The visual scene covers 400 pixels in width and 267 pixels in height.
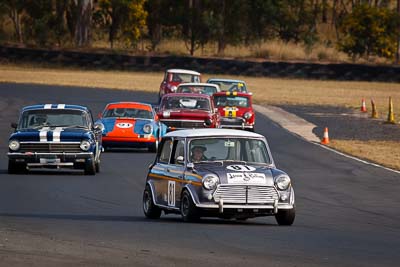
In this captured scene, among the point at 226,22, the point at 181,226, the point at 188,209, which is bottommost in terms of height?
the point at 226,22

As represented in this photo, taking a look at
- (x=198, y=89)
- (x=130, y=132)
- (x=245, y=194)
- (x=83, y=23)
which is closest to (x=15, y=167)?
(x=130, y=132)

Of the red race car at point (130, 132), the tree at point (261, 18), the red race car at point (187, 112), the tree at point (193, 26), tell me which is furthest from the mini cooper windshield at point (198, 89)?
the tree at point (261, 18)

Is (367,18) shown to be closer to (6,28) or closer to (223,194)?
(6,28)

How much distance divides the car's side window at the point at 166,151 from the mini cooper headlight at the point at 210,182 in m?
1.48

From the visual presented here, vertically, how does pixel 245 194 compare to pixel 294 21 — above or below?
above

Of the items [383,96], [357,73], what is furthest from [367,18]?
[383,96]

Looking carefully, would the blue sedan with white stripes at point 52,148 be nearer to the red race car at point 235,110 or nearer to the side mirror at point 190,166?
the side mirror at point 190,166

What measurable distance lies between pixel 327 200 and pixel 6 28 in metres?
79.6

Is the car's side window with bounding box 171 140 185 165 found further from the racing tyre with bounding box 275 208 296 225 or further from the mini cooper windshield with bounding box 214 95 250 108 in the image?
the mini cooper windshield with bounding box 214 95 250 108

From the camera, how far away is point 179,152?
16.8 meters

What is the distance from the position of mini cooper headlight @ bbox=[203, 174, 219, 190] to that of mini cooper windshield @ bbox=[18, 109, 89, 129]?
383 inches

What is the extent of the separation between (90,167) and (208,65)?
49.8 metres

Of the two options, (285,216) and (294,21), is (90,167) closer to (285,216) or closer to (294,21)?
(285,216)

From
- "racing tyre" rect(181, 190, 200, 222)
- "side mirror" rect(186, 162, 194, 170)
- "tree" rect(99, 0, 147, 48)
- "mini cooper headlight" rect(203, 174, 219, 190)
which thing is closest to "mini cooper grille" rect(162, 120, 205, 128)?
"side mirror" rect(186, 162, 194, 170)
